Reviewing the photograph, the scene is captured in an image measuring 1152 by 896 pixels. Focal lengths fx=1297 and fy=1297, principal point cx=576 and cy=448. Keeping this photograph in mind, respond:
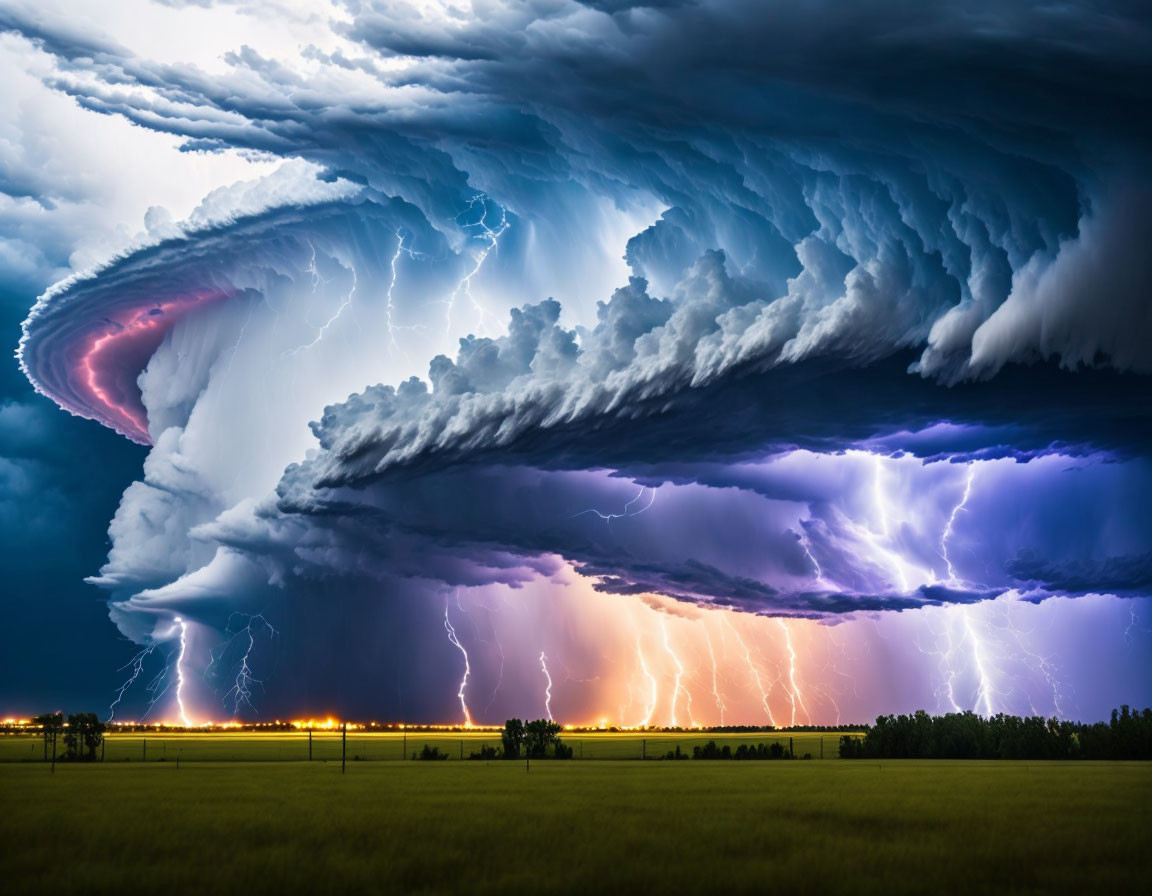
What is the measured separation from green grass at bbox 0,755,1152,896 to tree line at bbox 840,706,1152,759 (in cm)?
5013

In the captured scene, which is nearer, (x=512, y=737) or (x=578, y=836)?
(x=578, y=836)

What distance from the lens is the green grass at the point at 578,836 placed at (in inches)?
983

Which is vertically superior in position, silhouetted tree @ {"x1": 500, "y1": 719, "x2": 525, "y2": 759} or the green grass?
silhouetted tree @ {"x1": 500, "y1": 719, "x2": 525, "y2": 759}

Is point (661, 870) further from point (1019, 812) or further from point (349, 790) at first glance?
point (349, 790)

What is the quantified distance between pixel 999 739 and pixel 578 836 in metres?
90.2

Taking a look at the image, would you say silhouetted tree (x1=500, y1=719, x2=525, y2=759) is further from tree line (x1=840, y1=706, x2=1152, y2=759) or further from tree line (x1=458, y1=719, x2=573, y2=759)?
tree line (x1=840, y1=706, x2=1152, y2=759)

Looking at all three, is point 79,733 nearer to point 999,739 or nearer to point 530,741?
point 530,741

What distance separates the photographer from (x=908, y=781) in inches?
2525

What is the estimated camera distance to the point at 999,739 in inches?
4505

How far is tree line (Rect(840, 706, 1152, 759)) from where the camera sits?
357 ft

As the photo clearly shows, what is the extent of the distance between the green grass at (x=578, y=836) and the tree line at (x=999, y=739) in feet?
164

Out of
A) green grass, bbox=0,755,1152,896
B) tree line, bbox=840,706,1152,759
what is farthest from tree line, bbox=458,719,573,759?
green grass, bbox=0,755,1152,896

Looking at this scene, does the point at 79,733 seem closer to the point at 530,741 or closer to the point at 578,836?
the point at 530,741

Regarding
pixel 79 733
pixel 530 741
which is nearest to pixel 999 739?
pixel 530 741
